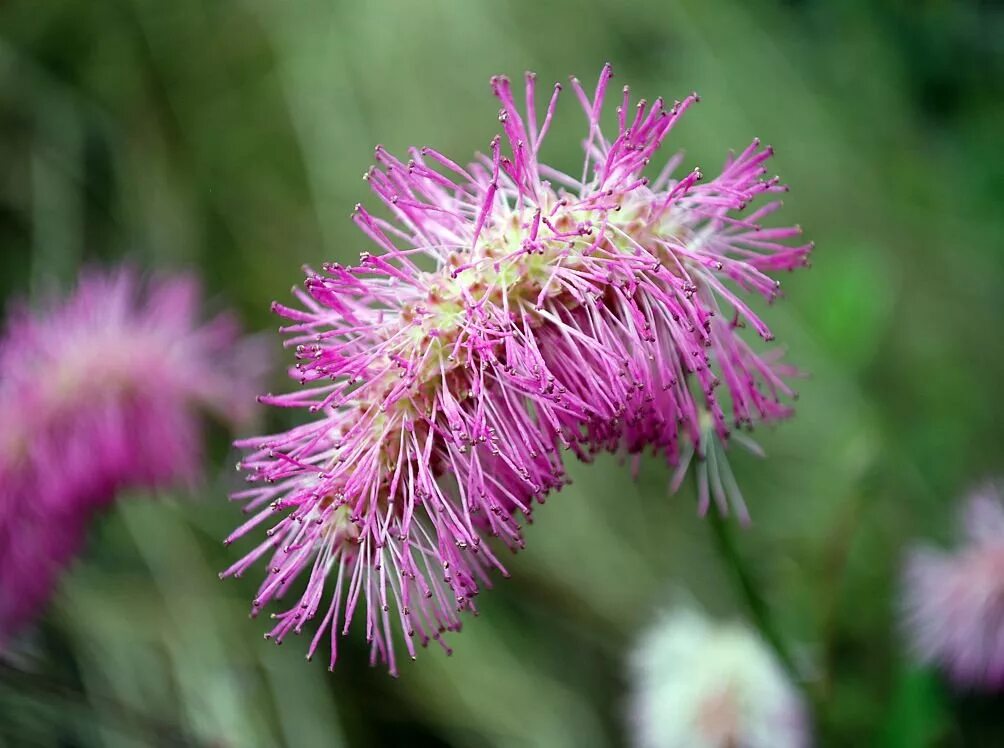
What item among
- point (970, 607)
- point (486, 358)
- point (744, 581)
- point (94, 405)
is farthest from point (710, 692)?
point (94, 405)

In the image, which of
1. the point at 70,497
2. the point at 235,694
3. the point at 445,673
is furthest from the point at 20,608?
the point at 445,673

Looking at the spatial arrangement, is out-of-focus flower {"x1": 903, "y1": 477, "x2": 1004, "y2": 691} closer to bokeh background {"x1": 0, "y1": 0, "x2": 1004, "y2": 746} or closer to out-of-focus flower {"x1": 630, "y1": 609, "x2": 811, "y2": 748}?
bokeh background {"x1": 0, "y1": 0, "x2": 1004, "y2": 746}

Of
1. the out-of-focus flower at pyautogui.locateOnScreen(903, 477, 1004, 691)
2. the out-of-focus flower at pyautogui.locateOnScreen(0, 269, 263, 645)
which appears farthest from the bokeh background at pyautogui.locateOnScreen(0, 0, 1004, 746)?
the out-of-focus flower at pyautogui.locateOnScreen(0, 269, 263, 645)

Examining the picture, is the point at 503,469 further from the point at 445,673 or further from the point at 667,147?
the point at 667,147

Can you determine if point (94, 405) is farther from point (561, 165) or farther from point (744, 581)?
point (561, 165)

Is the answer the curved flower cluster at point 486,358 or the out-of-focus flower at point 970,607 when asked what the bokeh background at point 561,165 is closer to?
the out-of-focus flower at point 970,607
